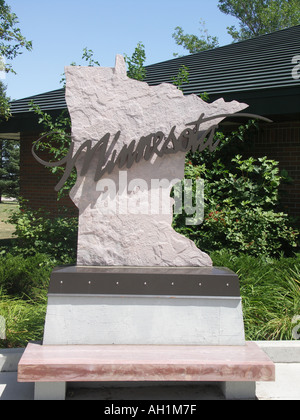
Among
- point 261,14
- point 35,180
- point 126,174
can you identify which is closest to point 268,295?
point 126,174

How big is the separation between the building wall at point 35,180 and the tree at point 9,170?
22937 millimetres

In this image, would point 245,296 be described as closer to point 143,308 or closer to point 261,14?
point 143,308

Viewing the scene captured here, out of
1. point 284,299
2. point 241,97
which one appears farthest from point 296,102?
point 284,299

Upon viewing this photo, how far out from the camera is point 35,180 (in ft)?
34.9

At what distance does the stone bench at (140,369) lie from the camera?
3551mm

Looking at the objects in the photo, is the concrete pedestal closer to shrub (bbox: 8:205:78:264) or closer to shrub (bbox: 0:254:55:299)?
shrub (bbox: 0:254:55:299)

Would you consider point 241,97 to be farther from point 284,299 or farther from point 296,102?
point 284,299

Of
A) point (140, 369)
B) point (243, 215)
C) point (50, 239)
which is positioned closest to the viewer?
point (140, 369)

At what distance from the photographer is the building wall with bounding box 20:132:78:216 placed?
34.0ft

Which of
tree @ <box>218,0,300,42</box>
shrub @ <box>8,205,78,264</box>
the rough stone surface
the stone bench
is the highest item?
tree @ <box>218,0,300,42</box>

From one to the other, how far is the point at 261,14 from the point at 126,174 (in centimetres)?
3066

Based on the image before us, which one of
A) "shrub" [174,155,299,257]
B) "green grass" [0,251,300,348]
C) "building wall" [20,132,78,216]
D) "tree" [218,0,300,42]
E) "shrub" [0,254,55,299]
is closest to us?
"green grass" [0,251,300,348]

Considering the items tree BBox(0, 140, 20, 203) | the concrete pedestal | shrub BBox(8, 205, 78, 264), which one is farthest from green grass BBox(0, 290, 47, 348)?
tree BBox(0, 140, 20, 203)

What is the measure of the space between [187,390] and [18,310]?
224 centimetres
